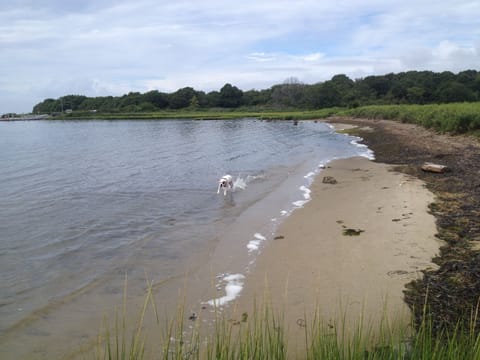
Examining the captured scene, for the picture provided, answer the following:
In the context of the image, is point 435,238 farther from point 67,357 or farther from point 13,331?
point 13,331

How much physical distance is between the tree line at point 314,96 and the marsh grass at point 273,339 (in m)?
93.3

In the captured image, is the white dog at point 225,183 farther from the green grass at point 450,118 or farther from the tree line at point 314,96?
the tree line at point 314,96

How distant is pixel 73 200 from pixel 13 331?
10.6 meters

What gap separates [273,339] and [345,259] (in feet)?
15.7

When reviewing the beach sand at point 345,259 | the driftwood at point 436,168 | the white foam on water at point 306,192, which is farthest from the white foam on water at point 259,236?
the driftwood at point 436,168

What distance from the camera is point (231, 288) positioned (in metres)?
7.31

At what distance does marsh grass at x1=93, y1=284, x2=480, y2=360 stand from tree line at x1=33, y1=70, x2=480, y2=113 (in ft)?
306

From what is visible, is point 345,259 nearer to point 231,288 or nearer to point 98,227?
point 231,288

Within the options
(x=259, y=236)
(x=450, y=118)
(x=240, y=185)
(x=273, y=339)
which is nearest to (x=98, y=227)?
(x=259, y=236)

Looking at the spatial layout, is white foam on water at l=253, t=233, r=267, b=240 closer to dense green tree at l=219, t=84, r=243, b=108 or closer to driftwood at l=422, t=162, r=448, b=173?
driftwood at l=422, t=162, r=448, b=173

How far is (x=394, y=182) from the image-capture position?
16125mm

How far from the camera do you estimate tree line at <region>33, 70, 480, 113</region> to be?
9669cm

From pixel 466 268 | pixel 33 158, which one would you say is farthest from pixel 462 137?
pixel 33 158

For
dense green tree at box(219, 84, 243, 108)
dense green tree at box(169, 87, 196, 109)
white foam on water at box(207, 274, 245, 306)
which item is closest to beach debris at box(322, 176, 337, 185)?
white foam on water at box(207, 274, 245, 306)
